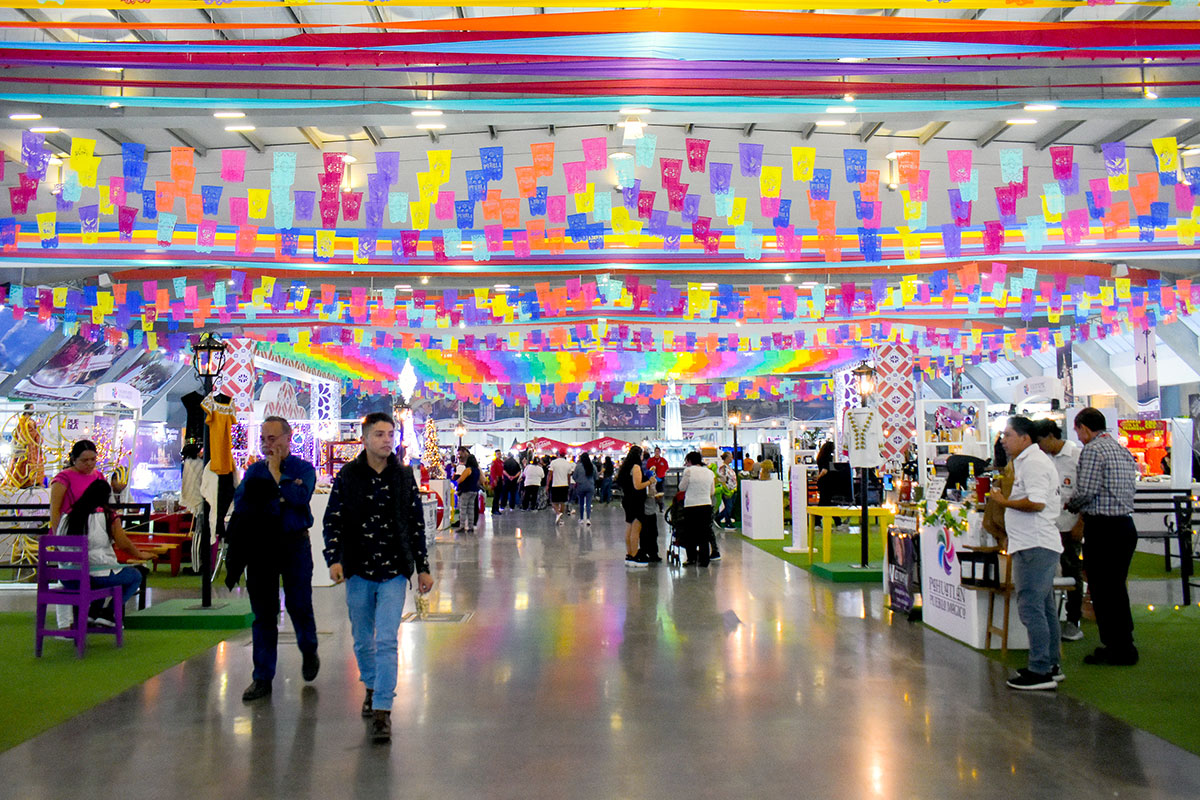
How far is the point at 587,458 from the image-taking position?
57.2 ft

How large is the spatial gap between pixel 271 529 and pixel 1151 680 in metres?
5.02

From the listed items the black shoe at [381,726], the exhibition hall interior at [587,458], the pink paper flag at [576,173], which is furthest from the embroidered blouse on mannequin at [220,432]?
the black shoe at [381,726]

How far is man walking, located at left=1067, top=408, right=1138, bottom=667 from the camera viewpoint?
538cm

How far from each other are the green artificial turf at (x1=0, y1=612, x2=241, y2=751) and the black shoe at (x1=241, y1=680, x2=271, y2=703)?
2.57 feet

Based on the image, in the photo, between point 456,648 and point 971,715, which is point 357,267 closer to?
point 456,648

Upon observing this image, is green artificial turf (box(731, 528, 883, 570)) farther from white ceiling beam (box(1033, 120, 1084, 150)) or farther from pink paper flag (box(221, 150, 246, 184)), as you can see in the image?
pink paper flag (box(221, 150, 246, 184))

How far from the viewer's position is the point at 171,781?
3.51m

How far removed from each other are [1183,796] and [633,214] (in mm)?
10613

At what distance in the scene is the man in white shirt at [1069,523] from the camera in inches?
234

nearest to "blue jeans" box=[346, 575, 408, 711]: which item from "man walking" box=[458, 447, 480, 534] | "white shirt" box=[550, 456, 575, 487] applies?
"man walking" box=[458, 447, 480, 534]

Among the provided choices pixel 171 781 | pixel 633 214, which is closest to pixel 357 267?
pixel 633 214

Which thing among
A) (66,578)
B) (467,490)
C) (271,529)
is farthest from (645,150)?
(467,490)

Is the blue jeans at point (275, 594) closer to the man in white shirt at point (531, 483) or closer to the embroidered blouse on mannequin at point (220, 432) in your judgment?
the embroidered blouse on mannequin at point (220, 432)

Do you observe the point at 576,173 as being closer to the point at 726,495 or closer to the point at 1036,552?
the point at 1036,552
